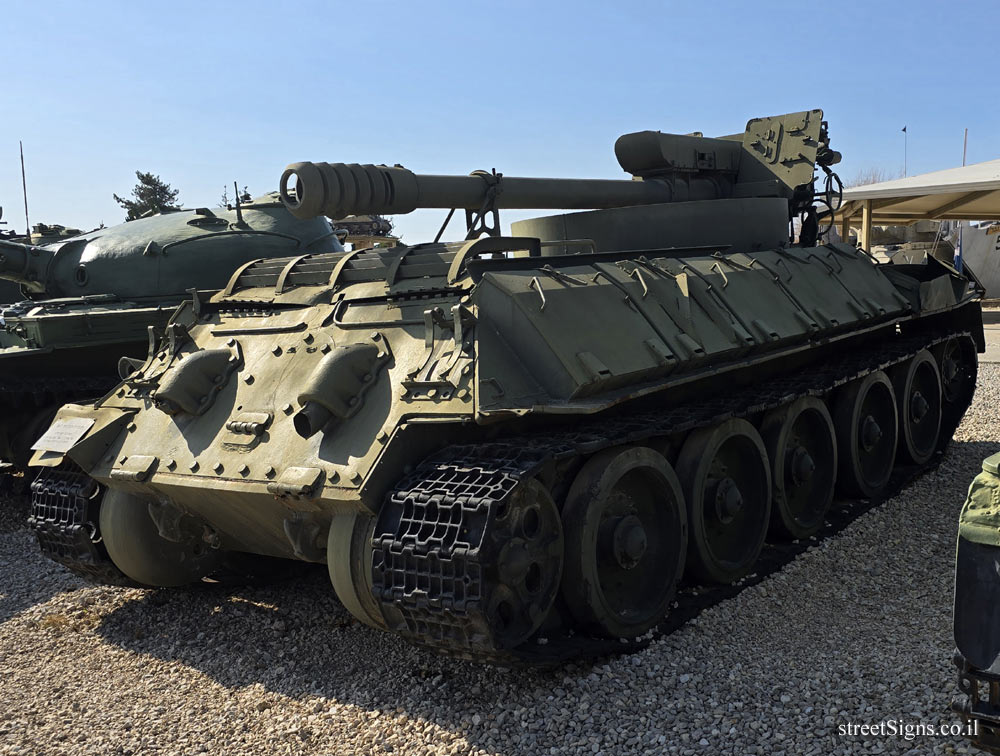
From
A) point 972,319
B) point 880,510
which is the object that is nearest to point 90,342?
point 880,510

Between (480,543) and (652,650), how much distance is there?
158cm

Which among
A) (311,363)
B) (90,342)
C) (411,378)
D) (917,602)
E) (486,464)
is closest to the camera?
(486,464)

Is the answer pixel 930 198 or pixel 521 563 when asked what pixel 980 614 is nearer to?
pixel 521 563

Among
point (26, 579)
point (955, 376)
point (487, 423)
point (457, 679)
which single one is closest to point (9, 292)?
point (26, 579)

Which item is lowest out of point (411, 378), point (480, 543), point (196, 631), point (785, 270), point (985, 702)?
point (196, 631)

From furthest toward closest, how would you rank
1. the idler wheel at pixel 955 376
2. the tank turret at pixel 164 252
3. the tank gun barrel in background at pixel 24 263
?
1. the tank gun barrel in background at pixel 24 263
2. the idler wheel at pixel 955 376
3. the tank turret at pixel 164 252

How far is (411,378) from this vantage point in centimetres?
523

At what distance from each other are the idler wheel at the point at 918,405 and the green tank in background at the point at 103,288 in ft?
20.9

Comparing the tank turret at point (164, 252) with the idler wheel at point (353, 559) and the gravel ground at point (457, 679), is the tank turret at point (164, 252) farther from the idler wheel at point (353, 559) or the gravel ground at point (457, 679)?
the idler wheel at point (353, 559)

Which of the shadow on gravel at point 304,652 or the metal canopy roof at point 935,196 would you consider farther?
the metal canopy roof at point 935,196

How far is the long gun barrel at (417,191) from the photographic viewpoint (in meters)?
5.91

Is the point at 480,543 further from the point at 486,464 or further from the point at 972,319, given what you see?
the point at 972,319

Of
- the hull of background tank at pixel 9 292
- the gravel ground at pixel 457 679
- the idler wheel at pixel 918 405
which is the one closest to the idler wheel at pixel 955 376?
the idler wheel at pixel 918 405

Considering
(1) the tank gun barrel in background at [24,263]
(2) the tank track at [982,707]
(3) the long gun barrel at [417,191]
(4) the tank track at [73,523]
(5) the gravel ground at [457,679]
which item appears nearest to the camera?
(2) the tank track at [982,707]
